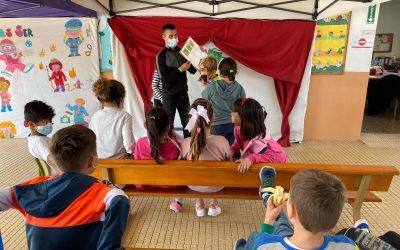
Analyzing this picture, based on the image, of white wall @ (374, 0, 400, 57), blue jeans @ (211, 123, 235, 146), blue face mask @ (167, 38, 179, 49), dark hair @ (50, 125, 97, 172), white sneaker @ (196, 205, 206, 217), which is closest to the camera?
dark hair @ (50, 125, 97, 172)

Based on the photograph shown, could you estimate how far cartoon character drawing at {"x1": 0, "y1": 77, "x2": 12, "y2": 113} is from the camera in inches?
157

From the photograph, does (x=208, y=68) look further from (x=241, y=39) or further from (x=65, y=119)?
(x=65, y=119)

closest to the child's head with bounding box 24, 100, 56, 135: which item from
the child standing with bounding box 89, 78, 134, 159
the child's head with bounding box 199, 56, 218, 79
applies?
the child standing with bounding box 89, 78, 134, 159

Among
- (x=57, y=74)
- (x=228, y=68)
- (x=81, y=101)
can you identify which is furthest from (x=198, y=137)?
(x=57, y=74)

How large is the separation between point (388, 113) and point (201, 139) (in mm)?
5585

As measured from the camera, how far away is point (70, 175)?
953mm

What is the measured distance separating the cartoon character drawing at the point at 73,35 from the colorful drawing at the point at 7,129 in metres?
1.41

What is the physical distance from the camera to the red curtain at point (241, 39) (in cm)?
361

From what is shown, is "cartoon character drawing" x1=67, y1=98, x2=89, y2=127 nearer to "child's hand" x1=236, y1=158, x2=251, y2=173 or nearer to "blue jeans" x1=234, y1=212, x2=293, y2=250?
"child's hand" x1=236, y1=158, x2=251, y2=173

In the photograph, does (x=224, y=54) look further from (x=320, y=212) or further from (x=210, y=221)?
(x=320, y=212)

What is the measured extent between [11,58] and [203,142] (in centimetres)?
341

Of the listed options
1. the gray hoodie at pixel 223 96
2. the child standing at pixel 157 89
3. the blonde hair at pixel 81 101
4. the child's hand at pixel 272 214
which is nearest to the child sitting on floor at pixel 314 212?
the child's hand at pixel 272 214

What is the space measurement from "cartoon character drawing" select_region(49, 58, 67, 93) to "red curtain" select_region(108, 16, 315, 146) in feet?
3.17

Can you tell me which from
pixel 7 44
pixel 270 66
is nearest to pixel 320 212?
pixel 270 66
